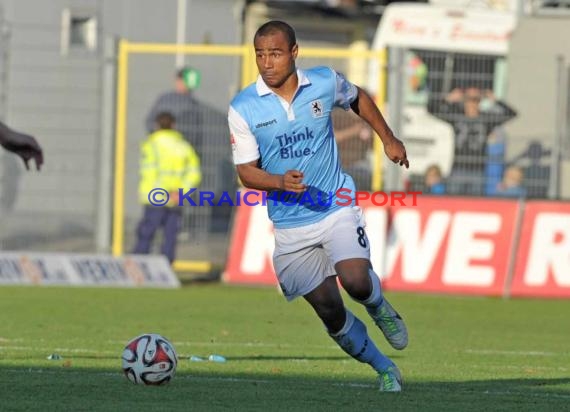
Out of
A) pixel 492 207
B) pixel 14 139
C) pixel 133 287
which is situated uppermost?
pixel 14 139

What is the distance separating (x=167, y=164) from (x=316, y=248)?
11.7 meters

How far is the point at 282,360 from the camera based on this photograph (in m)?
12.4

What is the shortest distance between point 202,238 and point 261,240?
6.60 ft

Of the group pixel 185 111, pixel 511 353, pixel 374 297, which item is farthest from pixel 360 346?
pixel 185 111

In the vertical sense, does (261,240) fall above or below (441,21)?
below

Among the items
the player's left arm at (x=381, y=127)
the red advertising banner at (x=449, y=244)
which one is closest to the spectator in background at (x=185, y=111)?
the red advertising banner at (x=449, y=244)

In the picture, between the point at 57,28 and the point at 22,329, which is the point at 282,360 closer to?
the point at 22,329

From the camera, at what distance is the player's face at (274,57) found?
9930 mm

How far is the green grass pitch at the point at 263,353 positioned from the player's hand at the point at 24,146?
140 centimetres

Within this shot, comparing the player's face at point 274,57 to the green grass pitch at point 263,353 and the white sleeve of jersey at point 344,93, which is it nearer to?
the white sleeve of jersey at point 344,93

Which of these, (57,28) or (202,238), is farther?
(57,28)

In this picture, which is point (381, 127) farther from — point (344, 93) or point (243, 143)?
point (243, 143)

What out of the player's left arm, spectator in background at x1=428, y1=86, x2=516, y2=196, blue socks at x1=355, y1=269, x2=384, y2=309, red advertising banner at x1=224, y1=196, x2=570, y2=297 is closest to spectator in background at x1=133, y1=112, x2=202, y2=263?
red advertising banner at x1=224, y1=196, x2=570, y2=297

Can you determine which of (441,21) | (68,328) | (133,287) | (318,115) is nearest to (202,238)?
(133,287)
